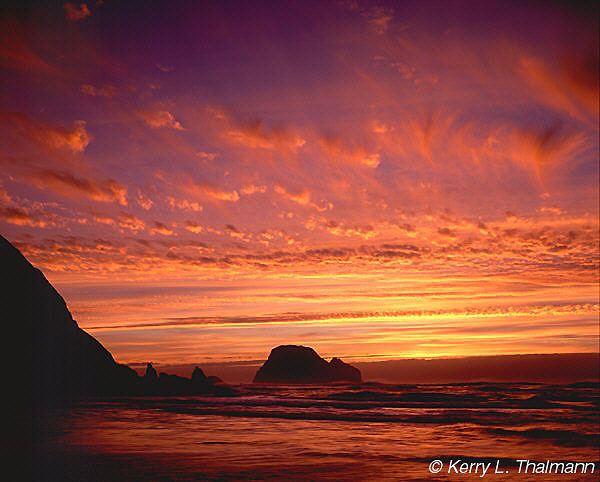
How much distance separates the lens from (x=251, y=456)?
1756cm

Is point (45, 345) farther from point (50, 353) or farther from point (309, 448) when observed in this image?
point (309, 448)

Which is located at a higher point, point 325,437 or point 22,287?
point 22,287

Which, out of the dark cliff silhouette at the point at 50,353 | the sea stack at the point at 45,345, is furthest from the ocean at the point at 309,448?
the sea stack at the point at 45,345

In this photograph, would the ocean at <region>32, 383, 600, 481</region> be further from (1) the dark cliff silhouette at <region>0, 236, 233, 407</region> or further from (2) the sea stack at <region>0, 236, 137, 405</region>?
(2) the sea stack at <region>0, 236, 137, 405</region>

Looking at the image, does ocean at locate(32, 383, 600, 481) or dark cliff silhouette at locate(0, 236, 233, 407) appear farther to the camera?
dark cliff silhouette at locate(0, 236, 233, 407)

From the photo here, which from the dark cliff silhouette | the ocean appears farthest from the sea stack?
the ocean

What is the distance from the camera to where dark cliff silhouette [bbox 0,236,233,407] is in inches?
2876

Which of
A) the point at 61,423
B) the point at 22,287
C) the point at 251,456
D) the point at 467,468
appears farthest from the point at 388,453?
the point at 22,287

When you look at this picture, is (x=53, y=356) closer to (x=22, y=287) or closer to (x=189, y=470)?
(x=22, y=287)

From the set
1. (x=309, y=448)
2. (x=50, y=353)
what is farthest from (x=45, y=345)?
(x=309, y=448)

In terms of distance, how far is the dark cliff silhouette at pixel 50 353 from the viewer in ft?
240

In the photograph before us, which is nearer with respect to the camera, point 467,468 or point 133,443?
point 467,468

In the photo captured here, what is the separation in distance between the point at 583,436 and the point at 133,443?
21826mm

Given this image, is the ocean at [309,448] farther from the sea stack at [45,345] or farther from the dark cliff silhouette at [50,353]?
the sea stack at [45,345]
